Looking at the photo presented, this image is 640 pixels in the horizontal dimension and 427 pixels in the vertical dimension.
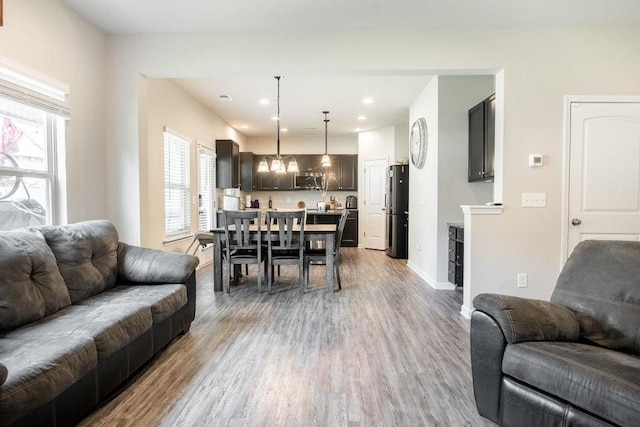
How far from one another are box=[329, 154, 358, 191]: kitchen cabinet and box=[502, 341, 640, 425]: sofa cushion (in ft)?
23.1

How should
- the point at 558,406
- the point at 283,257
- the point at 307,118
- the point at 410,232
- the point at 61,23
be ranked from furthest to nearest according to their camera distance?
the point at 307,118, the point at 410,232, the point at 283,257, the point at 61,23, the point at 558,406

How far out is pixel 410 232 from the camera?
6027mm

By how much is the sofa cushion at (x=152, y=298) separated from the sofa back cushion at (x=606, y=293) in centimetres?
246

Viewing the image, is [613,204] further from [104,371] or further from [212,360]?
[104,371]

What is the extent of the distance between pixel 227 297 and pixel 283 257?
82 cm

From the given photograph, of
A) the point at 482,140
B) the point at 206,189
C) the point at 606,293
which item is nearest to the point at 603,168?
the point at 482,140

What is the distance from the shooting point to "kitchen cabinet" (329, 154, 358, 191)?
853cm

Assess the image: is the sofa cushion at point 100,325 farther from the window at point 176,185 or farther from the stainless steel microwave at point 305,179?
the stainless steel microwave at point 305,179

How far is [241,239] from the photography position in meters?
4.21

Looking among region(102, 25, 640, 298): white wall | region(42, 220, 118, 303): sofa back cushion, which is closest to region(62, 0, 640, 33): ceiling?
region(102, 25, 640, 298): white wall

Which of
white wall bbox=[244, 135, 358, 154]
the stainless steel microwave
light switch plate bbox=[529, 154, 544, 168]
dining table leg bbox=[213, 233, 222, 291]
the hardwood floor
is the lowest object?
the hardwood floor

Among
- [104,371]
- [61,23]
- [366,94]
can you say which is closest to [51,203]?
[61,23]

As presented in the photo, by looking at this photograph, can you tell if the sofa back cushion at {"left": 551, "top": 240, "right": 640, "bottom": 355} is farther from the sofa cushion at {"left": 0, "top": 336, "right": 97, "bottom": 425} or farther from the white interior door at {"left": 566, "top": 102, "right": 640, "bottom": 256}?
the sofa cushion at {"left": 0, "top": 336, "right": 97, "bottom": 425}

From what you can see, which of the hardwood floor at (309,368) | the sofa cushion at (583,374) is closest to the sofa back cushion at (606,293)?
the sofa cushion at (583,374)
